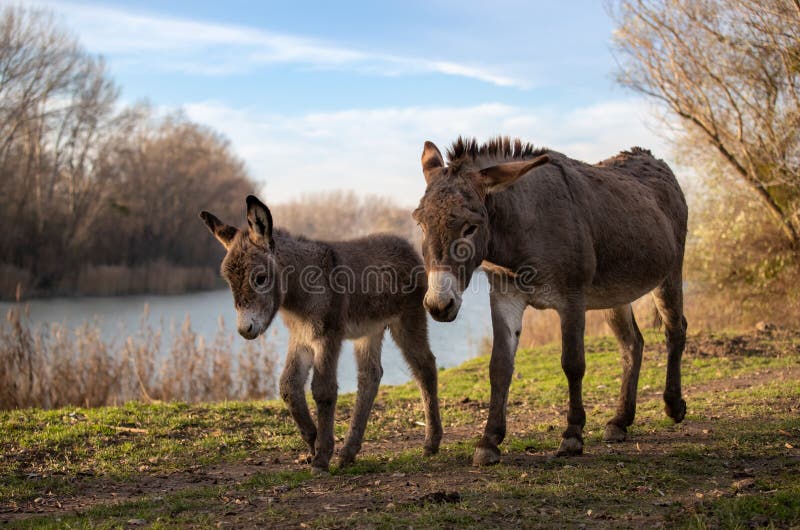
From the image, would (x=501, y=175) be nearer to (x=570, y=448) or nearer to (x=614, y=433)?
(x=570, y=448)

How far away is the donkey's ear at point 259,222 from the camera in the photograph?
574 cm

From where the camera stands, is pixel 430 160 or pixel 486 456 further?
pixel 430 160

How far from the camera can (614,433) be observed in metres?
6.72

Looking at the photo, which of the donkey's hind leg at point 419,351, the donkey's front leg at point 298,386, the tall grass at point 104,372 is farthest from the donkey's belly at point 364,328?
the tall grass at point 104,372

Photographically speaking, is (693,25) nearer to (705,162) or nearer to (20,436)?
(705,162)

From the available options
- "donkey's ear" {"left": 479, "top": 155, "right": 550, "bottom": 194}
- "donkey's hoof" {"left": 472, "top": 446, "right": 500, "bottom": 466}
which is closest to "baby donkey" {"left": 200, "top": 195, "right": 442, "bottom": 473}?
"donkey's hoof" {"left": 472, "top": 446, "right": 500, "bottom": 466}

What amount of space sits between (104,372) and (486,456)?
8.37 metres

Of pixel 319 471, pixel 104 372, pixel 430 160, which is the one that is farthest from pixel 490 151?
pixel 104 372

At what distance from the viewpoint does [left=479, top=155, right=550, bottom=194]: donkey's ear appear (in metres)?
5.67

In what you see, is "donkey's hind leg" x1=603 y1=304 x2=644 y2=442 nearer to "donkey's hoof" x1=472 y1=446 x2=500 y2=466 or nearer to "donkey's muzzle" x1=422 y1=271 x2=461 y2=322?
"donkey's hoof" x1=472 y1=446 x2=500 y2=466

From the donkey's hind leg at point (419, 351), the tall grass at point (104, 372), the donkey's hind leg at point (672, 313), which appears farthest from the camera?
the tall grass at point (104, 372)

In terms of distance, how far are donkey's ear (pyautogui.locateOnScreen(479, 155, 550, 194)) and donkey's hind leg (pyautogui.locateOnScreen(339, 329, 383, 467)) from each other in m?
1.73

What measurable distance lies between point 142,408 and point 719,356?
371 inches

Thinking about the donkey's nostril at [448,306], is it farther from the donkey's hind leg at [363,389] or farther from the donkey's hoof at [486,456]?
the donkey's hind leg at [363,389]
